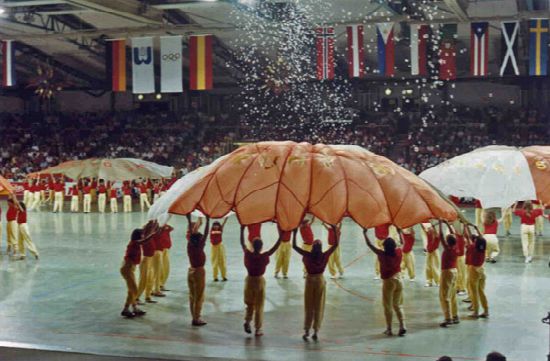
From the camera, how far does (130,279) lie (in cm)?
1046

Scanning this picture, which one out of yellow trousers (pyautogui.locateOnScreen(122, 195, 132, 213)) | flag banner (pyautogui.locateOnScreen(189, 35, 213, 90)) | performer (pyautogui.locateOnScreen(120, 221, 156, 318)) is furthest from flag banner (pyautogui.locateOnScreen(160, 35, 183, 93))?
performer (pyautogui.locateOnScreen(120, 221, 156, 318))

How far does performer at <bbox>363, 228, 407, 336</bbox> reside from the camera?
9398mm

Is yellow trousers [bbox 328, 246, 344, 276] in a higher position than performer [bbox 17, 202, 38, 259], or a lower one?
lower

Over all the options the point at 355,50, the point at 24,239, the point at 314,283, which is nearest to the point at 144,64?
the point at 355,50

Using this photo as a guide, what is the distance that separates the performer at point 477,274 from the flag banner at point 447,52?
1469 centimetres

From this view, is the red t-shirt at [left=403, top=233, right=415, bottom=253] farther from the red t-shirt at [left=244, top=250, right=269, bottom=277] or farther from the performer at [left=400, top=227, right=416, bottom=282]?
the red t-shirt at [left=244, top=250, right=269, bottom=277]

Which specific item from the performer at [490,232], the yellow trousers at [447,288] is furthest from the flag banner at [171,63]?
the yellow trousers at [447,288]

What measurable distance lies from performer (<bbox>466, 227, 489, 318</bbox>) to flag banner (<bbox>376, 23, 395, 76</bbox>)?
13707mm

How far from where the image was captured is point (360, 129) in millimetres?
34688

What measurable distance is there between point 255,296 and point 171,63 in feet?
57.6

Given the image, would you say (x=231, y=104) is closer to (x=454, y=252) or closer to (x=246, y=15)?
(x=246, y=15)

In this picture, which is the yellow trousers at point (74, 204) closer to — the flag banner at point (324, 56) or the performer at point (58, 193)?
the performer at point (58, 193)

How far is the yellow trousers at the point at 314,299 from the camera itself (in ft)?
30.2

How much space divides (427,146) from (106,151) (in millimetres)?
18048
